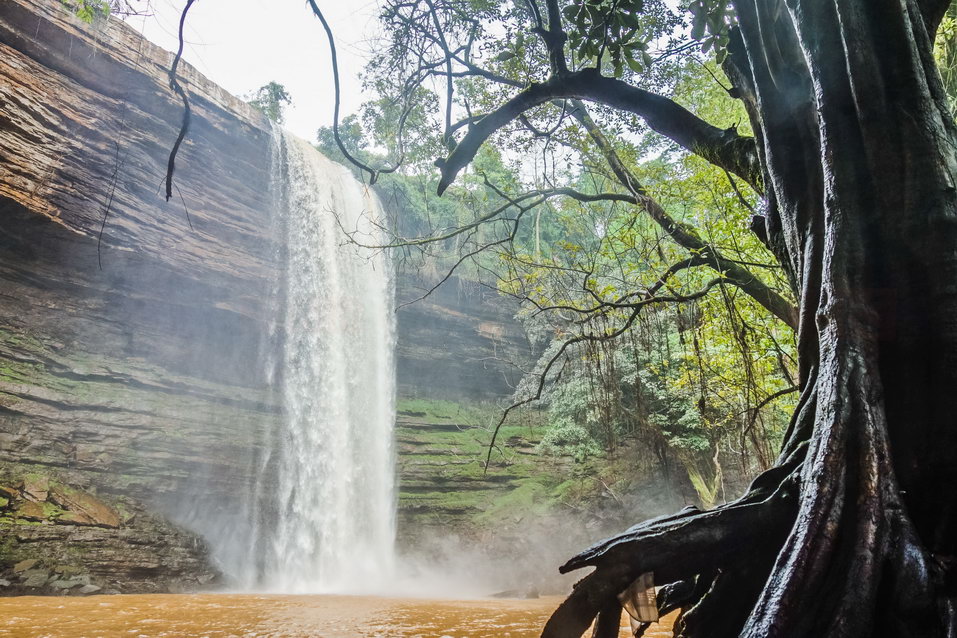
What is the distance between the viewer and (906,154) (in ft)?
6.73

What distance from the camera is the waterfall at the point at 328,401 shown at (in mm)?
14594

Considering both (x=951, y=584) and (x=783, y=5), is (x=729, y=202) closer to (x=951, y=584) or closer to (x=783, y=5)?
(x=783, y=5)

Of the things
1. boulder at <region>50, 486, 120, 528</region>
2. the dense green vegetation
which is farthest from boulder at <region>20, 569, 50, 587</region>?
the dense green vegetation

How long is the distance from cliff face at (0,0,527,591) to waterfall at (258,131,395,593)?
0.87 m

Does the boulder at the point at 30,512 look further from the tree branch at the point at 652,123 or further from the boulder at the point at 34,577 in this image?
the tree branch at the point at 652,123

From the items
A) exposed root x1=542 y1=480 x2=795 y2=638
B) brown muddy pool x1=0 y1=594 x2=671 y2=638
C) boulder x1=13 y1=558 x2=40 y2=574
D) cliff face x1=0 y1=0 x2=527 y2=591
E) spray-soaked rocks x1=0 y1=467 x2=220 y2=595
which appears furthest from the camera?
cliff face x1=0 y1=0 x2=527 y2=591

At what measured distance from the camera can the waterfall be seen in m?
14.6

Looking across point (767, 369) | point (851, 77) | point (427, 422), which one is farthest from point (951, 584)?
point (427, 422)

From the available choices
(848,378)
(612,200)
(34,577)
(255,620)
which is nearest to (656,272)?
(612,200)

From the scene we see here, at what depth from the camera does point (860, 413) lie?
1794 mm

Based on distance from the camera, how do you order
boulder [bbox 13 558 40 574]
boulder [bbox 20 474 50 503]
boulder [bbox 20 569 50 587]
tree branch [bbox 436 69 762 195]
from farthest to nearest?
boulder [bbox 20 474 50 503]
boulder [bbox 13 558 40 574]
boulder [bbox 20 569 50 587]
tree branch [bbox 436 69 762 195]

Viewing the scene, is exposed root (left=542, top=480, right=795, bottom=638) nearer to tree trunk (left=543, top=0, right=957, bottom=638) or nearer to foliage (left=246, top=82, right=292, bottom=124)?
tree trunk (left=543, top=0, right=957, bottom=638)

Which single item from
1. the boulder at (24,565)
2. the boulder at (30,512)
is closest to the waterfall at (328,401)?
the boulder at (24,565)

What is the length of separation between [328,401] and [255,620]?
10.8 meters
